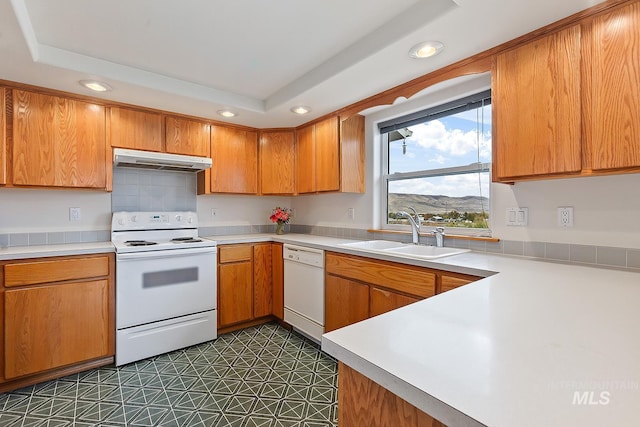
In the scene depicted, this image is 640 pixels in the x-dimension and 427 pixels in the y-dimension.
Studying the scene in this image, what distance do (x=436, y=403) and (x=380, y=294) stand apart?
1639mm

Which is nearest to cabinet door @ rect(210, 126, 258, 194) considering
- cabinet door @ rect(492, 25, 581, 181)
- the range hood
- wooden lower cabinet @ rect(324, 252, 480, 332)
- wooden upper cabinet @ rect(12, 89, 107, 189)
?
the range hood

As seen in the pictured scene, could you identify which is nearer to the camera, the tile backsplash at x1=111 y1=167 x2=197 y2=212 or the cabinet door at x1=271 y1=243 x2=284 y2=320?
the tile backsplash at x1=111 y1=167 x2=197 y2=212

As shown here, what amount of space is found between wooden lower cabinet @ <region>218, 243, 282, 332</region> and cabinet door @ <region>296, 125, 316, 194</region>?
2.38 feet

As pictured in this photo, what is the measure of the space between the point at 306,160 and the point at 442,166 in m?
1.38

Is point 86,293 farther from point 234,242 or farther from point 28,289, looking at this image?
point 234,242

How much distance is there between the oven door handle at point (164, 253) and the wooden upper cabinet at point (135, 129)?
0.95 metres

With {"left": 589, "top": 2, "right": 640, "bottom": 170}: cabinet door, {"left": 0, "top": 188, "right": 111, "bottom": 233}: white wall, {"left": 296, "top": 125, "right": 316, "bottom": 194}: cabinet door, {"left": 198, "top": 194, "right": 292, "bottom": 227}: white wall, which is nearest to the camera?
{"left": 589, "top": 2, "right": 640, "bottom": 170}: cabinet door

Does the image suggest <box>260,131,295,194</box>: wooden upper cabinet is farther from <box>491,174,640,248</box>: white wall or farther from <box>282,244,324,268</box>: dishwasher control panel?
<box>491,174,640,248</box>: white wall

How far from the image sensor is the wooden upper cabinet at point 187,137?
2881mm

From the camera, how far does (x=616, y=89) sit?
1.36 m

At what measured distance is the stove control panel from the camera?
2766mm

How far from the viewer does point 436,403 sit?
1.69ft

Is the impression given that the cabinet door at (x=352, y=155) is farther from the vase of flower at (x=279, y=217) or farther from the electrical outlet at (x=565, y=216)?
the electrical outlet at (x=565, y=216)

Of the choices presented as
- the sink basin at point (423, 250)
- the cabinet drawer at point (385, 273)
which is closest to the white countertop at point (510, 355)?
the cabinet drawer at point (385, 273)
